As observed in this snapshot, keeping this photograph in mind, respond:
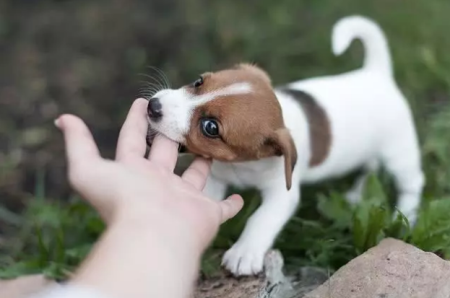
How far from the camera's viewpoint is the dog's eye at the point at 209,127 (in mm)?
2889

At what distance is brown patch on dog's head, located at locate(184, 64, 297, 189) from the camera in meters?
2.90

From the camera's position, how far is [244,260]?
308cm

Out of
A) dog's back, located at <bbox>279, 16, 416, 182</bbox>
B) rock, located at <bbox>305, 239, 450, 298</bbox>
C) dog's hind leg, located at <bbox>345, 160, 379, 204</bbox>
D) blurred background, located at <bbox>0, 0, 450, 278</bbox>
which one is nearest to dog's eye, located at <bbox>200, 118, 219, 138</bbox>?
rock, located at <bbox>305, 239, 450, 298</bbox>

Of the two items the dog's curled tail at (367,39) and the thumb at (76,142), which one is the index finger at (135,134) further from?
the dog's curled tail at (367,39)

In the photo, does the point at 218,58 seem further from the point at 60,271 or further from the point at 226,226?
the point at 60,271

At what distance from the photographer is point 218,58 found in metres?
4.89

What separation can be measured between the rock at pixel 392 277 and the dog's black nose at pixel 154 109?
896mm

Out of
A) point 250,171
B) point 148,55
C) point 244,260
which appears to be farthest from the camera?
point 148,55

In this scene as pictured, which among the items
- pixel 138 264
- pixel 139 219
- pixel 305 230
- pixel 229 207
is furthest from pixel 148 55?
pixel 138 264

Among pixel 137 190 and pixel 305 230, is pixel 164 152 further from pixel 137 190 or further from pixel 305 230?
pixel 305 230

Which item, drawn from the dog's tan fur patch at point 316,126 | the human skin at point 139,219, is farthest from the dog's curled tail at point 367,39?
the human skin at point 139,219

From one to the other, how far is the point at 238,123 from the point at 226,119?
2.2 inches

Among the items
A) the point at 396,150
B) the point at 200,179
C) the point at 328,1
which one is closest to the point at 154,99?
the point at 200,179

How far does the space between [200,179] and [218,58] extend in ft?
7.27
